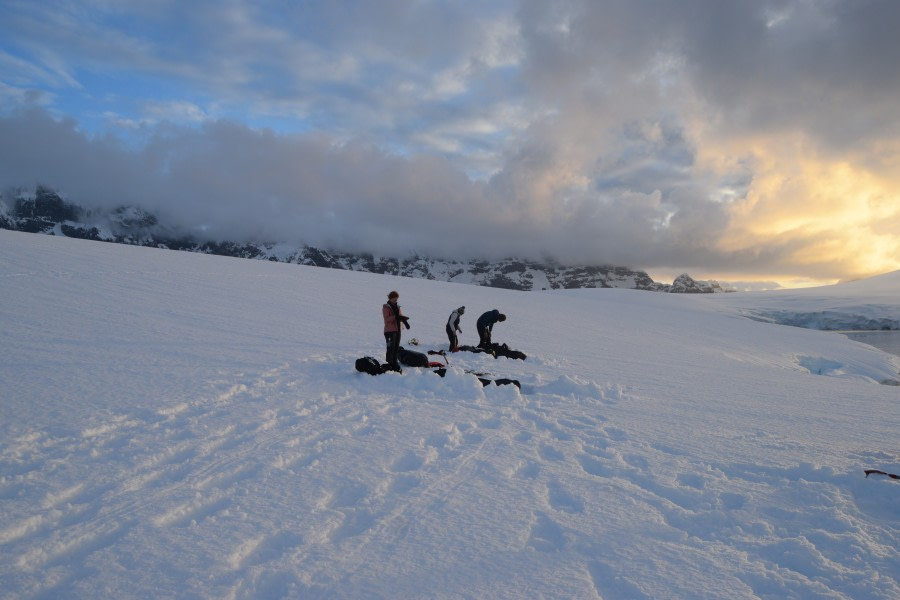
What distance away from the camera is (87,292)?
14.9 m

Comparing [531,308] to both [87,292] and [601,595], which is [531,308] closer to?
[87,292]

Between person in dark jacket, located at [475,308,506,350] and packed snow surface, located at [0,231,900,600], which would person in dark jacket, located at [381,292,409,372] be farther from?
person in dark jacket, located at [475,308,506,350]

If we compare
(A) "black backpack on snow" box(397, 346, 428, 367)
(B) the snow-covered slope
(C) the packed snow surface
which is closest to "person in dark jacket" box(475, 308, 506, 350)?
(C) the packed snow surface

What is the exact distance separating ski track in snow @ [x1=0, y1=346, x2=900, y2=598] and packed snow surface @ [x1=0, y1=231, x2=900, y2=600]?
0.02m

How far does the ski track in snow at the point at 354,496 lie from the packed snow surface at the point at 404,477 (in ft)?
0.08

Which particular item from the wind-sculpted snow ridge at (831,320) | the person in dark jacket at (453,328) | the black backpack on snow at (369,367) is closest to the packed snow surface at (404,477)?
the black backpack on snow at (369,367)

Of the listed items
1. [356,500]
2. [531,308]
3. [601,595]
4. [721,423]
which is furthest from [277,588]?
[531,308]

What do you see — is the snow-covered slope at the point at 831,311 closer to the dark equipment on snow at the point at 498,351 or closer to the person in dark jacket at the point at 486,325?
the person in dark jacket at the point at 486,325

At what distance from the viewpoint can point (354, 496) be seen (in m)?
4.32

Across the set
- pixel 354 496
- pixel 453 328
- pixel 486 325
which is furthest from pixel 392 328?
pixel 354 496

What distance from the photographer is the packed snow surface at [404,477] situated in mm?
3234

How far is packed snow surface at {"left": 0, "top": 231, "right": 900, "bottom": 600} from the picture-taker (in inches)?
127

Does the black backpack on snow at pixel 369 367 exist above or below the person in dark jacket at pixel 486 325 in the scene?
below

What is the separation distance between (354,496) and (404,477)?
2.08 feet
